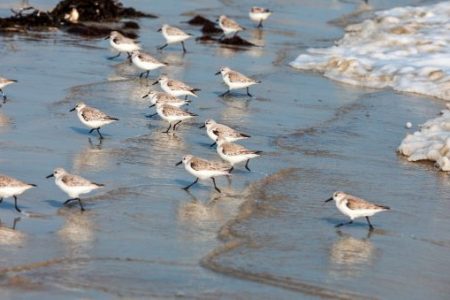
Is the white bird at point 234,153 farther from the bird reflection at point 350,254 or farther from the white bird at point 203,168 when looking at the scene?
the bird reflection at point 350,254

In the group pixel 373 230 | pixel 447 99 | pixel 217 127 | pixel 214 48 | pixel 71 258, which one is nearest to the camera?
pixel 71 258

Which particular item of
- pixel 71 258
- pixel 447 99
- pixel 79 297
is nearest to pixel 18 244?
pixel 71 258

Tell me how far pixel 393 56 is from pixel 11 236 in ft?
38.8

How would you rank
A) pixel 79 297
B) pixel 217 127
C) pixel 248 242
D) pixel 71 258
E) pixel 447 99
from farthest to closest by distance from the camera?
pixel 447 99 → pixel 217 127 → pixel 248 242 → pixel 71 258 → pixel 79 297

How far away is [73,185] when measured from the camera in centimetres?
945

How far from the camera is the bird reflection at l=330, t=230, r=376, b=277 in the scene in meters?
8.30

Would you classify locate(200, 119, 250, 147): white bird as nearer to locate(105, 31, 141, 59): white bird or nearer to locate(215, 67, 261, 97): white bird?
locate(215, 67, 261, 97): white bird

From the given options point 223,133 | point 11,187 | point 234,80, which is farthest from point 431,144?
point 11,187

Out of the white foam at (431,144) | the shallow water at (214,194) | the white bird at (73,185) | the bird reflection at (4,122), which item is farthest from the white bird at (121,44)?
the white bird at (73,185)

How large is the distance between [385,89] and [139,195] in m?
7.83

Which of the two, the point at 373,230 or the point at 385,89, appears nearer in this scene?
the point at 373,230

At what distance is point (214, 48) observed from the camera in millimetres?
19688

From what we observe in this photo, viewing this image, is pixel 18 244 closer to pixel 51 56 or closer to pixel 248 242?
pixel 248 242

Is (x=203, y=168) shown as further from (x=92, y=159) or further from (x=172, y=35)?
(x=172, y=35)
